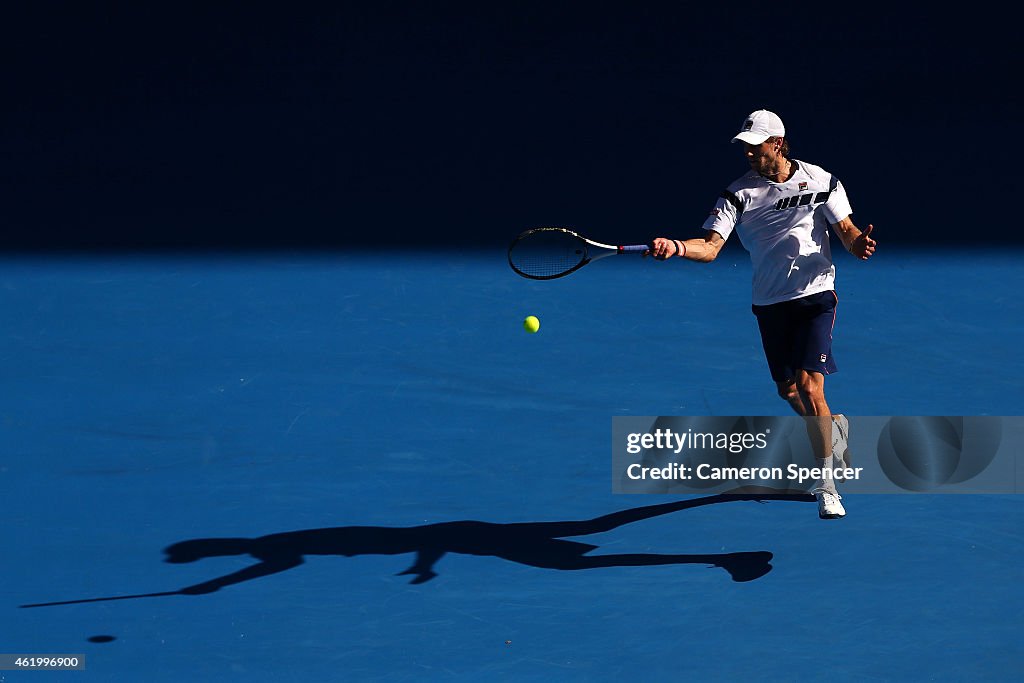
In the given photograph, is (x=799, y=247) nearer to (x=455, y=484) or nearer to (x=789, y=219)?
(x=789, y=219)

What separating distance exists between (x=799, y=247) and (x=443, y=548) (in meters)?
2.00

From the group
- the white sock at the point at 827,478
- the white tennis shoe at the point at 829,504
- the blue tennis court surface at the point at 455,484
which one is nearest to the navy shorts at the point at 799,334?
the white sock at the point at 827,478

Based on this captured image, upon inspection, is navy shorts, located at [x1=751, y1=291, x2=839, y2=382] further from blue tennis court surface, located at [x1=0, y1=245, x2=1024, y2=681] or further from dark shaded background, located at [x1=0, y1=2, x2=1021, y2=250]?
dark shaded background, located at [x1=0, y1=2, x2=1021, y2=250]

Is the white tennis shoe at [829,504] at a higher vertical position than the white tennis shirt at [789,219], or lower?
lower

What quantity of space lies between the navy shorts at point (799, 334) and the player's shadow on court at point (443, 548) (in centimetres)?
83

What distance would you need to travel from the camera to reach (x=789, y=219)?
6516 millimetres

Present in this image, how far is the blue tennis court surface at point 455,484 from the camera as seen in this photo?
5.84 m

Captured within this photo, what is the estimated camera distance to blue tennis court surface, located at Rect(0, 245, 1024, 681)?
584 cm

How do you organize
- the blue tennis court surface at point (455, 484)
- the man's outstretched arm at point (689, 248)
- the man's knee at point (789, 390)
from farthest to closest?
the man's knee at point (789, 390) → the man's outstretched arm at point (689, 248) → the blue tennis court surface at point (455, 484)

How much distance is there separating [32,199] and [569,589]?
203 inches

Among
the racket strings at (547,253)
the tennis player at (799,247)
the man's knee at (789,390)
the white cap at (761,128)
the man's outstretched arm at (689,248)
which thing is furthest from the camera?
the racket strings at (547,253)

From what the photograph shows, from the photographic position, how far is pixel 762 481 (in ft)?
23.1

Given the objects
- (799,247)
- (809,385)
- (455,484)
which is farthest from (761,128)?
(455,484)

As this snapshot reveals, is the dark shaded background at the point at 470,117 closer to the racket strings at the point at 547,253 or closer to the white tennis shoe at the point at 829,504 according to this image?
the racket strings at the point at 547,253
